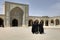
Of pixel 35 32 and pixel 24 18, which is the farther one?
pixel 24 18

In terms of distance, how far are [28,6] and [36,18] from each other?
634 cm

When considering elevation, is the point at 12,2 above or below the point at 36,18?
above

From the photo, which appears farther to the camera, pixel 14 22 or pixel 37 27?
pixel 14 22

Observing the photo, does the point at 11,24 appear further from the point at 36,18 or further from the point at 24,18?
the point at 36,18

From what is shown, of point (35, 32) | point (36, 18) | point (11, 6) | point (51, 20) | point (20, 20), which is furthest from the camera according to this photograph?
point (51, 20)

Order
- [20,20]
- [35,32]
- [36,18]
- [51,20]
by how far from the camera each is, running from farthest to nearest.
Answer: [51,20], [36,18], [20,20], [35,32]

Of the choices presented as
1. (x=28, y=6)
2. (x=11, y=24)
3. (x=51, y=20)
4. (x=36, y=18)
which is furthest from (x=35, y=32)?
(x=51, y=20)

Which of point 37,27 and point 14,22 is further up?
Answer: point 37,27

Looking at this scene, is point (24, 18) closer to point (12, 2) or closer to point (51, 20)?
point (12, 2)

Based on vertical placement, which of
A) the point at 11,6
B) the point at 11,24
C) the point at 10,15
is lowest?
the point at 11,24

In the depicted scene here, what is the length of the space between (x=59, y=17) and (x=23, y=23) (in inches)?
478

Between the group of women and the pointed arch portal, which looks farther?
the pointed arch portal

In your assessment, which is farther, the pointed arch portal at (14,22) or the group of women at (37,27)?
the pointed arch portal at (14,22)

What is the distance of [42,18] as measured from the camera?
34.2 m
